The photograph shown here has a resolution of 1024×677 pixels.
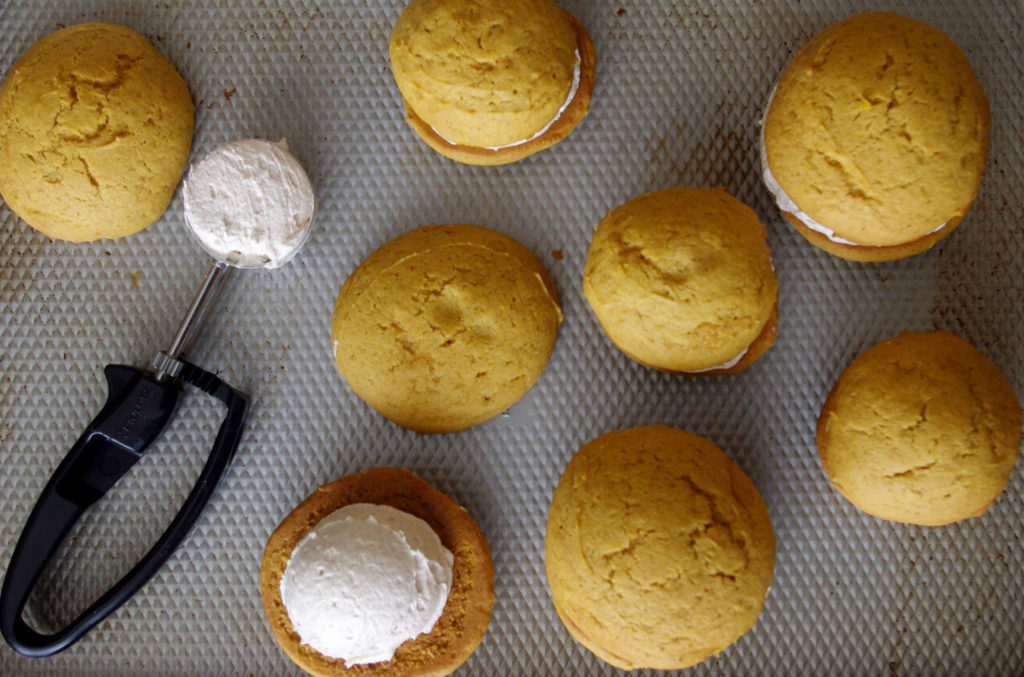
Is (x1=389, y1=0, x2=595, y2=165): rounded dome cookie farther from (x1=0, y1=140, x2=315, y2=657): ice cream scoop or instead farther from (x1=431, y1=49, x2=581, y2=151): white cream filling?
(x1=0, y1=140, x2=315, y2=657): ice cream scoop

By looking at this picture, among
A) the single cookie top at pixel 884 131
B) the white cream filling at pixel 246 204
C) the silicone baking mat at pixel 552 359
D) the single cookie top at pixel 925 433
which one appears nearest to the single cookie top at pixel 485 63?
the silicone baking mat at pixel 552 359

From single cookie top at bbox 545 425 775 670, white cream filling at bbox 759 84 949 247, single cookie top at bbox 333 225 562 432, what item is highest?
white cream filling at bbox 759 84 949 247

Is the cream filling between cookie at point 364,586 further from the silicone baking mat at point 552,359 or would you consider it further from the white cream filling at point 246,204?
the white cream filling at point 246,204

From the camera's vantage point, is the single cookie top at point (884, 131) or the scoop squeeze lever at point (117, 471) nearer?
the single cookie top at point (884, 131)

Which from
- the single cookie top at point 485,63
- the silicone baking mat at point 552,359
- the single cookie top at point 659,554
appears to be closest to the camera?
the single cookie top at point 659,554

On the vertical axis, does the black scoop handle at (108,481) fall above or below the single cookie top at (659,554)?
below

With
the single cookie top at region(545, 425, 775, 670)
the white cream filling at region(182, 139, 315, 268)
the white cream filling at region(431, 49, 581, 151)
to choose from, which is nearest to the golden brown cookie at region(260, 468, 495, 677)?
the single cookie top at region(545, 425, 775, 670)

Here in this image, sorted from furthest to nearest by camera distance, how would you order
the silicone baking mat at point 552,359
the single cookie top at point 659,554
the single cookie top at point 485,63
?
the silicone baking mat at point 552,359, the single cookie top at point 485,63, the single cookie top at point 659,554

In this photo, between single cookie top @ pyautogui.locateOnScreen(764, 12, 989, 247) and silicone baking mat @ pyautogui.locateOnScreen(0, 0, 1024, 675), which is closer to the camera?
single cookie top @ pyautogui.locateOnScreen(764, 12, 989, 247)

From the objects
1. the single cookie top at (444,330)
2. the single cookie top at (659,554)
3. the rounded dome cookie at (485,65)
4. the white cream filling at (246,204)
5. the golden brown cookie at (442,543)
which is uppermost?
the rounded dome cookie at (485,65)
